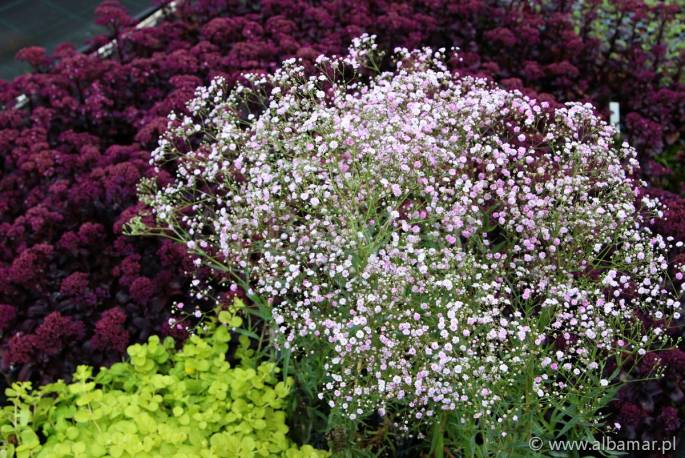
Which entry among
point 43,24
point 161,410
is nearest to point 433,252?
point 161,410

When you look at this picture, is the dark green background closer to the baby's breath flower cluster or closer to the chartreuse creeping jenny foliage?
the chartreuse creeping jenny foliage

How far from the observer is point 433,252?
2.96 meters

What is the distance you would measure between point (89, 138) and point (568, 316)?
3300 mm

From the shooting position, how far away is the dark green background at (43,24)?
6.82m

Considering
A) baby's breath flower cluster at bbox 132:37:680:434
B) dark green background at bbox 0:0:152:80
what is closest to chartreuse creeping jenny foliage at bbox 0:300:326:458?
baby's breath flower cluster at bbox 132:37:680:434

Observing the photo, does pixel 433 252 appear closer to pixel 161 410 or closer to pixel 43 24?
pixel 161 410

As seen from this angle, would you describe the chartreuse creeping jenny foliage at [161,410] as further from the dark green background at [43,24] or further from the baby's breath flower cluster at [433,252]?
the dark green background at [43,24]

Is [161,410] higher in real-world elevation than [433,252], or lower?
lower

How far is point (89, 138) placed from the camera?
5043 millimetres

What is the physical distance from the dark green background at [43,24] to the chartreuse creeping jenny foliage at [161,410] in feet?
12.0

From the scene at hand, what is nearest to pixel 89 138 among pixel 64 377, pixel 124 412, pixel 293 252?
pixel 64 377

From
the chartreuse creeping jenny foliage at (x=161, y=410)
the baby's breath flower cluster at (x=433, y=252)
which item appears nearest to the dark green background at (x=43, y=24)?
the chartreuse creeping jenny foliage at (x=161, y=410)

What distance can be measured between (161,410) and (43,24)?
4.56 meters

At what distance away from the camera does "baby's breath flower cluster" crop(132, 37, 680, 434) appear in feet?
9.53
